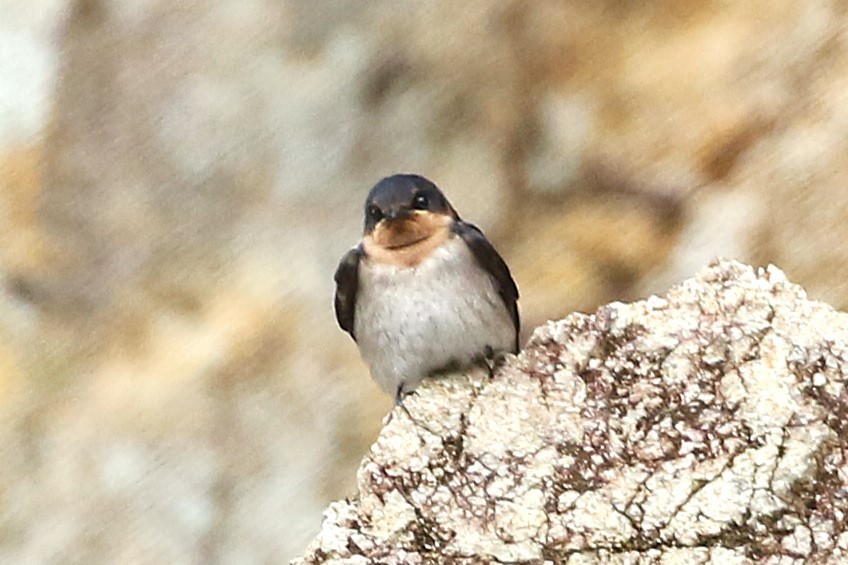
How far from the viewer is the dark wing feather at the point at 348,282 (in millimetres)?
2775

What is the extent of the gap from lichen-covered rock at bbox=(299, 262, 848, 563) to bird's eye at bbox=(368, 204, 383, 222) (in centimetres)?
58

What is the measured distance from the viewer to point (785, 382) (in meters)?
2.01

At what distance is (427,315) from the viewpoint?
2602 millimetres

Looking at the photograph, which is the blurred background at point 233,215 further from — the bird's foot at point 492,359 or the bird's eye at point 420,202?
the bird's foot at point 492,359

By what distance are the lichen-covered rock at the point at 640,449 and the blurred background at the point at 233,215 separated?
1437 mm

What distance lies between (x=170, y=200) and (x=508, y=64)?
3.73 feet

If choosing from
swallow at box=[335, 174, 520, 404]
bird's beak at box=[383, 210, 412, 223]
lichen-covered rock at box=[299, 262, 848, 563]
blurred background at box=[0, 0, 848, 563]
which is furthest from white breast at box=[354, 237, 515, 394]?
blurred background at box=[0, 0, 848, 563]

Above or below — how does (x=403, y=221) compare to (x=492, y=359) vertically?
above

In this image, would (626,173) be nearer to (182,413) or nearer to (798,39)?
(798,39)

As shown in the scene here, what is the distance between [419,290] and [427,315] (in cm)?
6

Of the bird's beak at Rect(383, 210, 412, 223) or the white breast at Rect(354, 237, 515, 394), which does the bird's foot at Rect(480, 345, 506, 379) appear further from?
the bird's beak at Rect(383, 210, 412, 223)

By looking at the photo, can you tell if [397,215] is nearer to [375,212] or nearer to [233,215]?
[375,212]

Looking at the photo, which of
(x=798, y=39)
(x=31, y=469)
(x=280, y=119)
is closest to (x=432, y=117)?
(x=280, y=119)

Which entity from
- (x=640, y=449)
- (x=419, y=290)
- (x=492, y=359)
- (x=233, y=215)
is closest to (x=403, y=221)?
(x=419, y=290)
